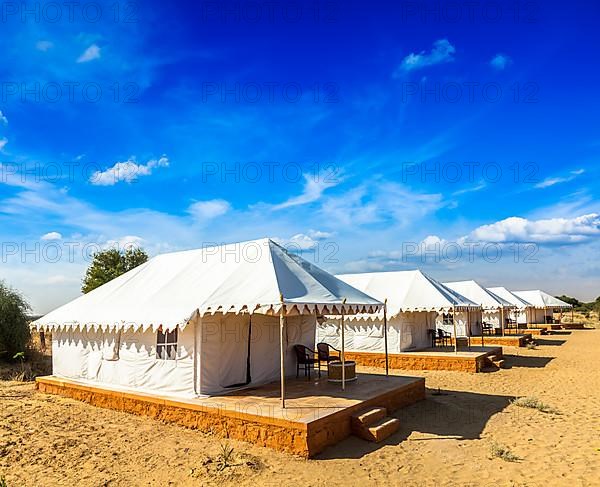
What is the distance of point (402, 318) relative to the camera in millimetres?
17188

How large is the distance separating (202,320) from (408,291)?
10.9 meters

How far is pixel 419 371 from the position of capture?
15734mm

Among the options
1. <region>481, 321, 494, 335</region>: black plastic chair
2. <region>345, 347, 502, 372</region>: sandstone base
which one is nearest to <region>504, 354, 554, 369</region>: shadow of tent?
<region>345, 347, 502, 372</region>: sandstone base

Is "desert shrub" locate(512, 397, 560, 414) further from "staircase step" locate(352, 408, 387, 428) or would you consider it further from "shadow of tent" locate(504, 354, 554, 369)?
"shadow of tent" locate(504, 354, 554, 369)

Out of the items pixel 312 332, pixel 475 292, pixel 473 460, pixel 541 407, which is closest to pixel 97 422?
pixel 312 332

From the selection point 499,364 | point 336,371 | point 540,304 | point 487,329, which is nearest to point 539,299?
point 540,304

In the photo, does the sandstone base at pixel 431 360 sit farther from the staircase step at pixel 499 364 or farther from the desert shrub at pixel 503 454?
the desert shrub at pixel 503 454

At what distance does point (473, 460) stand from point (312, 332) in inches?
236

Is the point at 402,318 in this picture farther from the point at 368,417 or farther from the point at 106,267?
the point at 106,267

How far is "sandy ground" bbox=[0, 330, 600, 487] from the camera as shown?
618 cm

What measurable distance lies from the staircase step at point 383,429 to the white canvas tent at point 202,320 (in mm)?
1707

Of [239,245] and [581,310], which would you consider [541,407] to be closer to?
[239,245]

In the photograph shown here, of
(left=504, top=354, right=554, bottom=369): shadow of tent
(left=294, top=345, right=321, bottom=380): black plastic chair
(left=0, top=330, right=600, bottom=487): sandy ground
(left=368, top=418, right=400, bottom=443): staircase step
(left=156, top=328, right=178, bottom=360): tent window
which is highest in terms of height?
(left=156, top=328, right=178, bottom=360): tent window

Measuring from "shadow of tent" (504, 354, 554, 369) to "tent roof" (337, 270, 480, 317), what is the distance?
2389 mm
